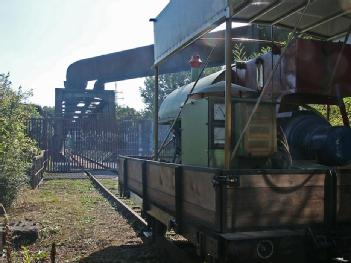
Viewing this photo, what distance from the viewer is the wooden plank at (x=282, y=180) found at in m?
3.61

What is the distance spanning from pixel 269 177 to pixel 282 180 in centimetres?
13

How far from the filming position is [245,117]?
13.8ft

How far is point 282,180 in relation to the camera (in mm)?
3721

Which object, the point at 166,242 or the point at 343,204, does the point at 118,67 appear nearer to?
the point at 166,242

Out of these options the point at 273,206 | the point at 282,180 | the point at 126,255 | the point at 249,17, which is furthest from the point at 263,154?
the point at 126,255

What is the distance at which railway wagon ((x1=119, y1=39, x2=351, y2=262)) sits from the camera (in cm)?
359

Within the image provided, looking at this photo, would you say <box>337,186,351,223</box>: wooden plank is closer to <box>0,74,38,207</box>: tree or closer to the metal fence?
<box>0,74,38,207</box>: tree

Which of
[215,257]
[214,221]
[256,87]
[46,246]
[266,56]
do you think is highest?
[266,56]

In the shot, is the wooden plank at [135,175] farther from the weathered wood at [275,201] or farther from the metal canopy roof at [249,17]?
the weathered wood at [275,201]

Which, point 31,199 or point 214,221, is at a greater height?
point 214,221

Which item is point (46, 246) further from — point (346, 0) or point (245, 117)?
point (346, 0)

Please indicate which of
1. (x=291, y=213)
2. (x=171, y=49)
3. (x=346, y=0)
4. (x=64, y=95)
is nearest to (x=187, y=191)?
(x=291, y=213)

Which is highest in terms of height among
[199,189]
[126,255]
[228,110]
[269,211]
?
[228,110]

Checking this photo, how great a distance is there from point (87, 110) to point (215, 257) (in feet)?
109
